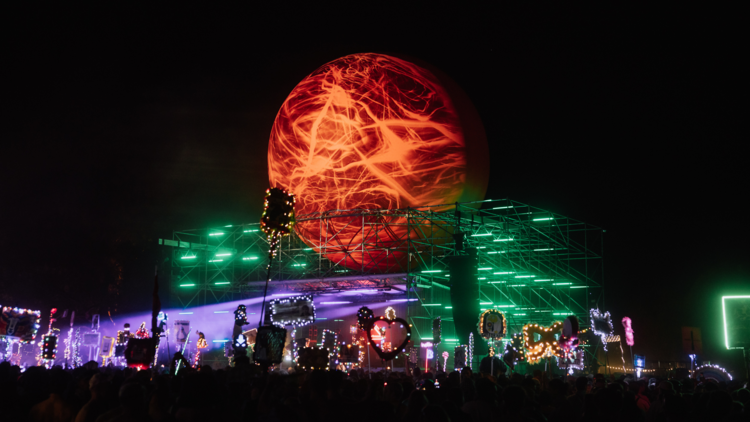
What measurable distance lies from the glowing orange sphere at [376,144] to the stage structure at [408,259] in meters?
0.41

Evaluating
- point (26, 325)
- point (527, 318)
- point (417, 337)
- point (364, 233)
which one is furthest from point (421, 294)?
point (26, 325)

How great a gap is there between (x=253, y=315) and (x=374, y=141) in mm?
12127

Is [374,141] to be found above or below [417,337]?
above

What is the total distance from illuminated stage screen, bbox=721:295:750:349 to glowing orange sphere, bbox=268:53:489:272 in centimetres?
975

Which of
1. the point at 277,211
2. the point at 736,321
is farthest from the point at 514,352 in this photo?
the point at 736,321

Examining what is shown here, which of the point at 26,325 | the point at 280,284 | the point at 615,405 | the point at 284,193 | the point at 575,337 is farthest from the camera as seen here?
the point at 280,284

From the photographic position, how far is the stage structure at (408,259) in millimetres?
23375

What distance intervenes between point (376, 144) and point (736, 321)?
1378 cm

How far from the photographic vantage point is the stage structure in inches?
920

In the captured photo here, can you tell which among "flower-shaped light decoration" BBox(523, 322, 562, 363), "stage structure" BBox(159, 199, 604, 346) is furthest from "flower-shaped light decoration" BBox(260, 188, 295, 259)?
"stage structure" BBox(159, 199, 604, 346)

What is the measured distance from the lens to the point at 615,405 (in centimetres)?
507

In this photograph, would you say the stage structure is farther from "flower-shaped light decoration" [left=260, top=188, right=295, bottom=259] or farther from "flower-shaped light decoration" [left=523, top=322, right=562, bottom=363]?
"flower-shaped light decoration" [left=260, top=188, right=295, bottom=259]

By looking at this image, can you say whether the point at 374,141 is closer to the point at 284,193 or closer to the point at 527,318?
the point at 284,193

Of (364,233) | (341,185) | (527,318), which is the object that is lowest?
(527,318)
